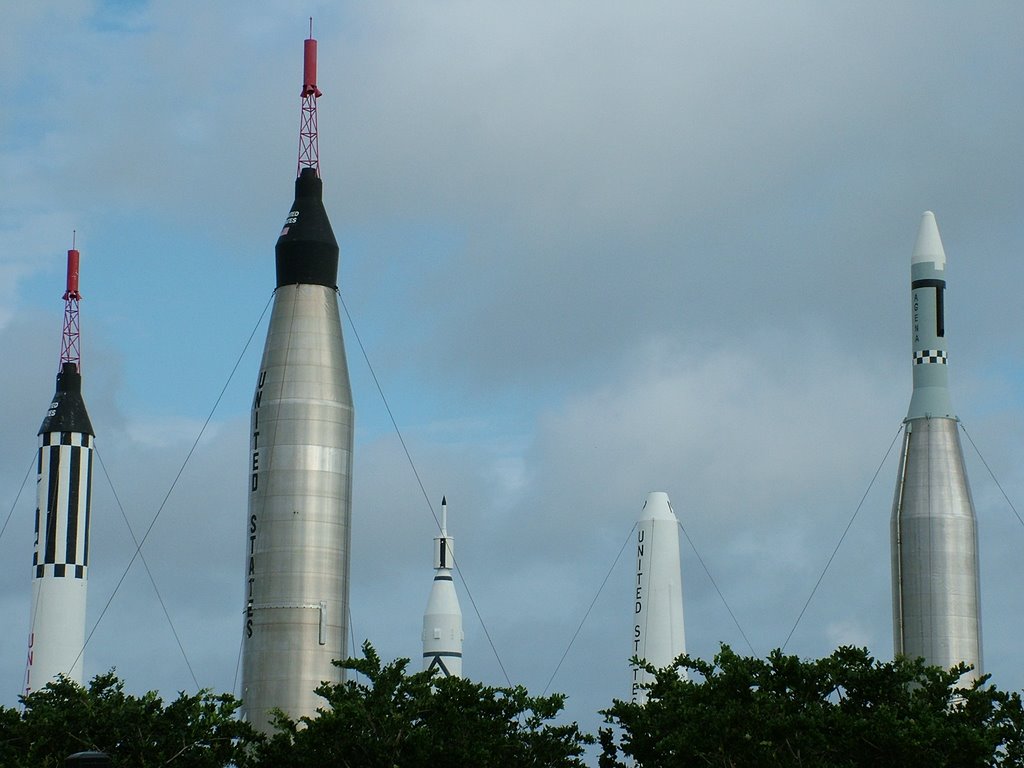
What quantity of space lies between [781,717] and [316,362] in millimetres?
17351

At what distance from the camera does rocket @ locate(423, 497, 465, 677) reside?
76312 millimetres

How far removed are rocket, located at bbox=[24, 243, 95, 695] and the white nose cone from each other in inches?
1240

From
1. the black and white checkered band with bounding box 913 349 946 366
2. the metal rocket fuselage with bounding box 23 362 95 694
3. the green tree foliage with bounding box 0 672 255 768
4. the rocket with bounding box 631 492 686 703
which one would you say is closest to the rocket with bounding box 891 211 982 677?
the black and white checkered band with bounding box 913 349 946 366

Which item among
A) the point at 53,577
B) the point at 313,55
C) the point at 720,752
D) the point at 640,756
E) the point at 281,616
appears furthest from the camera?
the point at 53,577

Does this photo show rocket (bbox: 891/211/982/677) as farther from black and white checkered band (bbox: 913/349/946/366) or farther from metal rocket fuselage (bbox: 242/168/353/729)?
metal rocket fuselage (bbox: 242/168/353/729)

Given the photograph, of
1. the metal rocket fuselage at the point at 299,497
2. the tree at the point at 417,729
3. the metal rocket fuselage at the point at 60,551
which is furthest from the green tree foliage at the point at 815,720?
the metal rocket fuselage at the point at 60,551

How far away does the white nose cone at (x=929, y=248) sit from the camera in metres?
60.0

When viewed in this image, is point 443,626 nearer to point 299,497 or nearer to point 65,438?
point 65,438

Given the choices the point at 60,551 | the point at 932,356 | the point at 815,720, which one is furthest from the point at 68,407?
the point at 815,720

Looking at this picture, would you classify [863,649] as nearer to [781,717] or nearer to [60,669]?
[781,717]

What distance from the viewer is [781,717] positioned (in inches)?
1662

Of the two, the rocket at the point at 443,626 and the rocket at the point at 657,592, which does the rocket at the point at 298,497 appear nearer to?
the rocket at the point at 657,592

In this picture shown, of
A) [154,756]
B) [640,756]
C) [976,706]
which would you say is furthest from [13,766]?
[976,706]

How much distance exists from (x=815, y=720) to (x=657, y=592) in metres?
21.9
